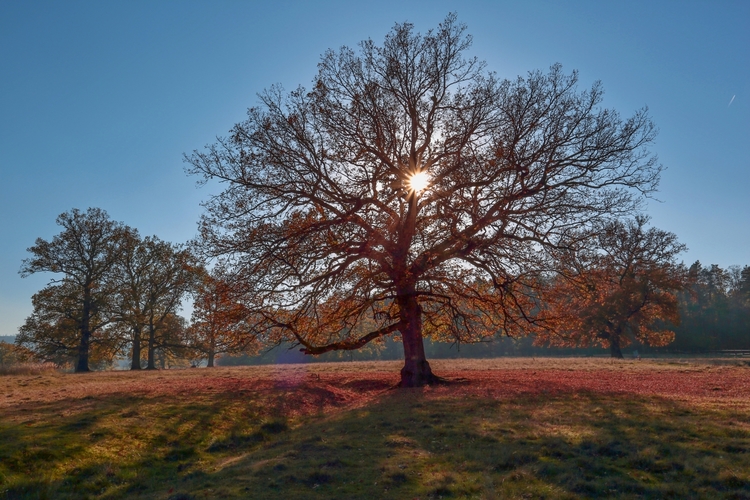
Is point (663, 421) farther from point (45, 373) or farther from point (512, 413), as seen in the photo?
point (45, 373)

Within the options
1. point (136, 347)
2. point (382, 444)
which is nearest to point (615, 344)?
point (382, 444)

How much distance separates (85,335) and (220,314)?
2924cm

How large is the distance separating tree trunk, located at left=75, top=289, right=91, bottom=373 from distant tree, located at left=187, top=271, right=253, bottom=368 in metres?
26.4

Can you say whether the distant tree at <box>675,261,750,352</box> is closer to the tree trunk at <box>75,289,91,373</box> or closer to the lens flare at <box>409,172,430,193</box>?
the lens flare at <box>409,172,430,193</box>

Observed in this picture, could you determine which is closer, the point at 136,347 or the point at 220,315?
the point at 220,315

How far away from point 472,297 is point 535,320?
298 cm

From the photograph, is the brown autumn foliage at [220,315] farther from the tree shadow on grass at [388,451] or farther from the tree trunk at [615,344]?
the tree trunk at [615,344]

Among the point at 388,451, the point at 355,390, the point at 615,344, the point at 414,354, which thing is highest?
the point at 414,354

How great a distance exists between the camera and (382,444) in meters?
10.7

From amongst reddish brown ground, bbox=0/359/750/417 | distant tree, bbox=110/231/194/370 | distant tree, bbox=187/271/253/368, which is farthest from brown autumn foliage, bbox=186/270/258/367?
distant tree, bbox=110/231/194/370

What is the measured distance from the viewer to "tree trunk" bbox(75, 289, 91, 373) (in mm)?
39875

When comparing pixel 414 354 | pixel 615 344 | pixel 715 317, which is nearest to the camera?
pixel 414 354

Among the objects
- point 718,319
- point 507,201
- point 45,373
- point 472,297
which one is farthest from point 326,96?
point 718,319

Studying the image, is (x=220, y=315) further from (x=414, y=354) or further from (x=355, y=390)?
(x=414, y=354)
